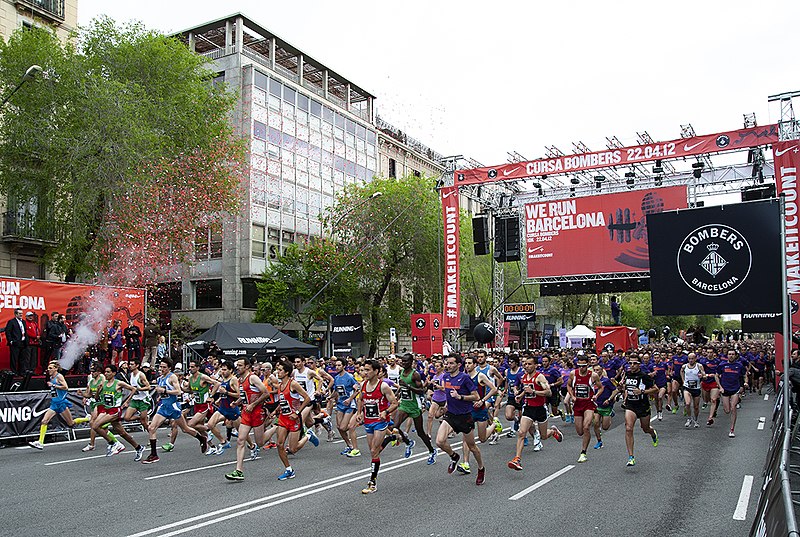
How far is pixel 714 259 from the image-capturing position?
9.44m

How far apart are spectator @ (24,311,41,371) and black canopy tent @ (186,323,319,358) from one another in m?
6.78

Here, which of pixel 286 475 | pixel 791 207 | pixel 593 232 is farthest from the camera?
pixel 593 232

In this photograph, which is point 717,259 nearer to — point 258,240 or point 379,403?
point 379,403

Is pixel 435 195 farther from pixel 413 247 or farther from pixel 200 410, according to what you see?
pixel 200 410

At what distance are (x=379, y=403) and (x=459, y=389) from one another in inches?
49.6

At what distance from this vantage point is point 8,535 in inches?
306

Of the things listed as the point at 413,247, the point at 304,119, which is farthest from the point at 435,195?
the point at 304,119

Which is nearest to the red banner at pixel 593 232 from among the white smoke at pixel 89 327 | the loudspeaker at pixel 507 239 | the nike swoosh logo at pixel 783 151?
the loudspeaker at pixel 507 239

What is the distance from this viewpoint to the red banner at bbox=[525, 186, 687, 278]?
27.6 meters

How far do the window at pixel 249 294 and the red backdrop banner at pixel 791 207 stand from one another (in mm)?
27982

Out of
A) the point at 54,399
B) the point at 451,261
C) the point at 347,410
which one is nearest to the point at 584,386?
the point at 347,410

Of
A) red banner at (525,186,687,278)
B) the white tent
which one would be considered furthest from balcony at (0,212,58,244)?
the white tent

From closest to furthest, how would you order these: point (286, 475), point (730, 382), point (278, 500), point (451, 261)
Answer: point (278, 500) → point (286, 475) → point (730, 382) → point (451, 261)

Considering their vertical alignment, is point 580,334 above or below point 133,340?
below
